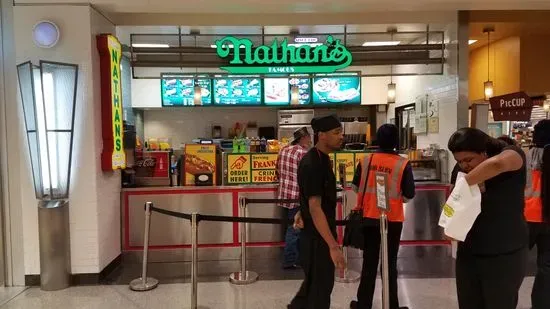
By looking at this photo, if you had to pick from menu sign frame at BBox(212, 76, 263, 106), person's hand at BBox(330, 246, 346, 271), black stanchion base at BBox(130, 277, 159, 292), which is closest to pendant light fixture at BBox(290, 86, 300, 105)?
menu sign frame at BBox(212, 76, 263, 106)

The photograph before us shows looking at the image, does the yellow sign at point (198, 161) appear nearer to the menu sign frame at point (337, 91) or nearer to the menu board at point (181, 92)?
the menu board at point (181, 92)

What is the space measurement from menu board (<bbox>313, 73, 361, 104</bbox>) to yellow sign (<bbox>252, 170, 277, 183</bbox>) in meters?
3.14

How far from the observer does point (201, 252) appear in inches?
228

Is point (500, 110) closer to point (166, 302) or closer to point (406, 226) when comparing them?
point (406, 226)

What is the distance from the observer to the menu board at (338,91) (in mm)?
8727

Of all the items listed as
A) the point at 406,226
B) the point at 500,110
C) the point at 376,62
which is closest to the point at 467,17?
the point at 376,62

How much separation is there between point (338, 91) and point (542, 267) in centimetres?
577

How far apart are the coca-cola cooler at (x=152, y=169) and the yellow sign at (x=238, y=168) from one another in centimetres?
78

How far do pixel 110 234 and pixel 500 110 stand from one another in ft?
14.7

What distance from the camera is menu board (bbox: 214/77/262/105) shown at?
8789mm

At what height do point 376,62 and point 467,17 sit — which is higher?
point 467,17

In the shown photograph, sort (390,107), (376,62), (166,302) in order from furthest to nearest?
(390,107), (376,62), (166,302)

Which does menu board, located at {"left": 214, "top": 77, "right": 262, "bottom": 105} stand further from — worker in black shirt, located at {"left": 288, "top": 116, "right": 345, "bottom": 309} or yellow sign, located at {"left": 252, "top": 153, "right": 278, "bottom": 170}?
worker in black shirt, located at {"left": 288, "top": 116, "right": 345, "bottom": 309}

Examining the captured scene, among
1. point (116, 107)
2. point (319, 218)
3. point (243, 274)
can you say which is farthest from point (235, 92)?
point (319, 218)
